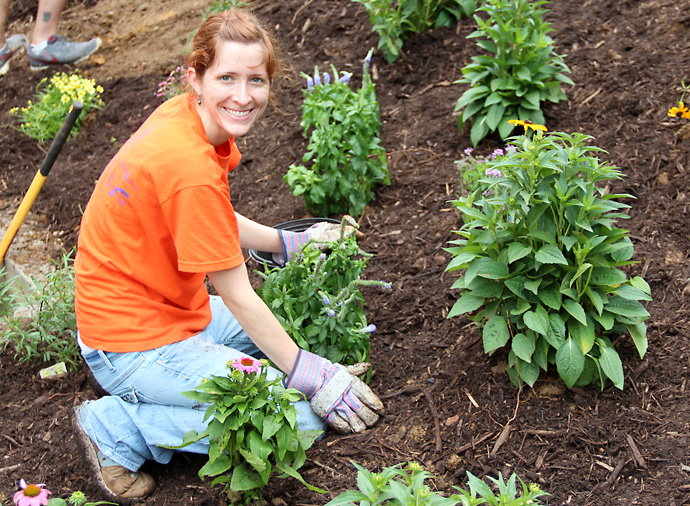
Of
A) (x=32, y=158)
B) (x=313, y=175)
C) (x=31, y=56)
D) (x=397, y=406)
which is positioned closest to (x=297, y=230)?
(x=313, y=175)

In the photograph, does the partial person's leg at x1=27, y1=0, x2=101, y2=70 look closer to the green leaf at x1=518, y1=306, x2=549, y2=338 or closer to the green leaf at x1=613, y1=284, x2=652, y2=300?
the green leaf at x1=518, y1=306, x2=549, y2=338

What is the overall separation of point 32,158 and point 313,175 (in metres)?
2.66

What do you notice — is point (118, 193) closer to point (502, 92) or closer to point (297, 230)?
point (297, 230)

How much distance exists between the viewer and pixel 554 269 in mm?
2453

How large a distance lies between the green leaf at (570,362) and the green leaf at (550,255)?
0.33 metres

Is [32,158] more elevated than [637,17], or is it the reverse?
[637,17]

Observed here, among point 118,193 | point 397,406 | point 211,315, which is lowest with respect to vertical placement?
point 397,406

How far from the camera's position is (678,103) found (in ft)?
11.9

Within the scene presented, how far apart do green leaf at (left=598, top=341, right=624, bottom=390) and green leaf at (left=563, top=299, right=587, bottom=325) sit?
17 cm

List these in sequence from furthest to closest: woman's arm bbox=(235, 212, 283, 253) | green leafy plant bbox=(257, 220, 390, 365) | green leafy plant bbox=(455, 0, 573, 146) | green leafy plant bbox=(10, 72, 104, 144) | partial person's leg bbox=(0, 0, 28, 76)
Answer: partial person's leg bbox=(0, 0, 28, 76) < green leafy plant bbox=(10, 72, 104, 144) < green leafy plant bbox=(455, 0, 573, 146) < woman's arm bbox=(235, 212, 283, 253) < green leafy plant bbox=(257, 220, 390, 365)

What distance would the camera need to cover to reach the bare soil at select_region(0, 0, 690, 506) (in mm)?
2381

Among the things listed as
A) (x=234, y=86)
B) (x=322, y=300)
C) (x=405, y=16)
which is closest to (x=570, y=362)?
(x=322, y=300)

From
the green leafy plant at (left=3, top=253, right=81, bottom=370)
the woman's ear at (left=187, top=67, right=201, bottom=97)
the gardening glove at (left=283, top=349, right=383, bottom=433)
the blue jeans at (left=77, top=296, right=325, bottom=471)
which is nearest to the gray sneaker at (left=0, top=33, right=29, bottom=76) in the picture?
the green leafy plant at (left=3, top=253, right=81, bottom=370)

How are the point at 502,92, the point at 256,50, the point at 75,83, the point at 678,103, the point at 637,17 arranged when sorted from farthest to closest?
the point at 75,83 → the point at 637,17 → the point at 502,92 → the point at 678,103 → the point at 256,50
